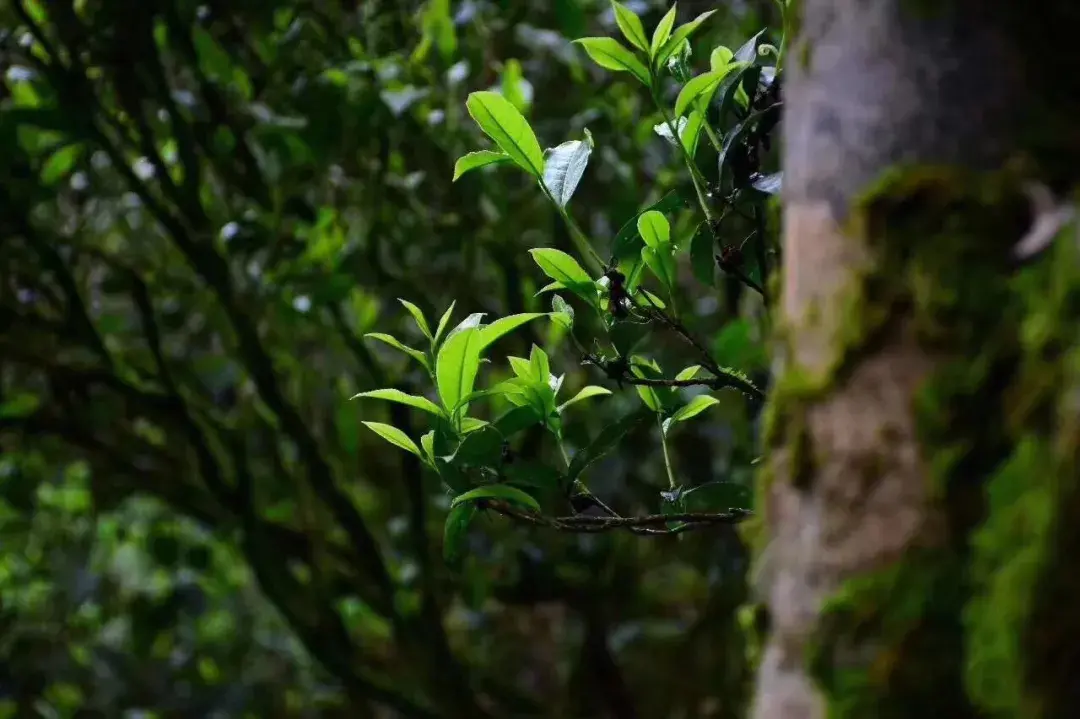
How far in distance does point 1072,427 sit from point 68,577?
1.50m

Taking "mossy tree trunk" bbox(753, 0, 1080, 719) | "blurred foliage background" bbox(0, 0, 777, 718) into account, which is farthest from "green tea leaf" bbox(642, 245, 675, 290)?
"blurred foliage background" bbox(0, 0, 777, 718)

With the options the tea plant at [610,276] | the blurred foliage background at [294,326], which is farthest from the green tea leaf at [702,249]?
the blurred foliage background at [294,326]

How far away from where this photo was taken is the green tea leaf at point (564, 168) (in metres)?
0.52

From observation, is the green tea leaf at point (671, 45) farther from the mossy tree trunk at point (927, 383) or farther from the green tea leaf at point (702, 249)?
the mossy tree trunk at point (927, 383)

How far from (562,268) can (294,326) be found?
84cm

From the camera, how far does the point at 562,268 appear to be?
51 centimetres

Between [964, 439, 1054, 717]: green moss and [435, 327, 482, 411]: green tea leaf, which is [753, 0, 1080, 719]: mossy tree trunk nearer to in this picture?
[964, 439, 1054, 717]: green moss

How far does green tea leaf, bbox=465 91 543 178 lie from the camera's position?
491 mm

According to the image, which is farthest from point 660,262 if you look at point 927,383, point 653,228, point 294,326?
point 294,326

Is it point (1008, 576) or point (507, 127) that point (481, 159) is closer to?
point (507, 127)

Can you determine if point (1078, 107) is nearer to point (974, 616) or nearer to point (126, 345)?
point (974, 616)

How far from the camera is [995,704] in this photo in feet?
0.83

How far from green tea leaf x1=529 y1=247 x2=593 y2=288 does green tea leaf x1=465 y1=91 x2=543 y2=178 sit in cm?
5

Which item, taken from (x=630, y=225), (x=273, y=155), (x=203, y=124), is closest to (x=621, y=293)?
(x=630, y=225)
